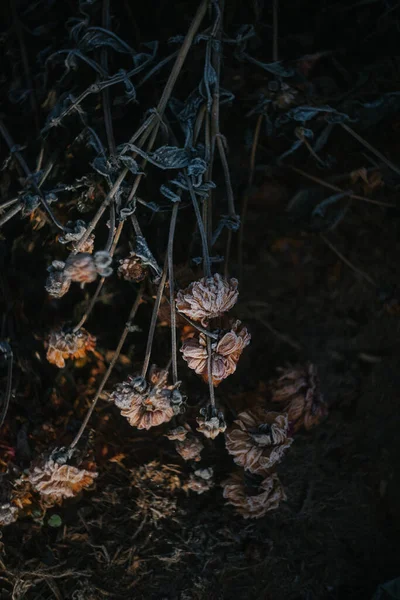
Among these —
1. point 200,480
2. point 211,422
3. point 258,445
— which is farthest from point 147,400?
point 200,480

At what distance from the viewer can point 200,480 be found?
3.92 feet

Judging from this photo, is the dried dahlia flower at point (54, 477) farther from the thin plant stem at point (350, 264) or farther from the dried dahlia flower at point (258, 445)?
the thin plant stem at point (350, 264)

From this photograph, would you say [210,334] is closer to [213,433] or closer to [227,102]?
[213,433]

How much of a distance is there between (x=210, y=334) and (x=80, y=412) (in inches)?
19.3

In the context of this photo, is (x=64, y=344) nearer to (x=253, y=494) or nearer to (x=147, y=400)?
(x=147, y=400)

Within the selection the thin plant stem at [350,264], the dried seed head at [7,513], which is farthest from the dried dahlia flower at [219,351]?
the thin plant stem at [350,264]

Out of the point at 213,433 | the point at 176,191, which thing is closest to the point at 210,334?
the point at 213,433

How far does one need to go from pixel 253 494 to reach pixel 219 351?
0.38 metres

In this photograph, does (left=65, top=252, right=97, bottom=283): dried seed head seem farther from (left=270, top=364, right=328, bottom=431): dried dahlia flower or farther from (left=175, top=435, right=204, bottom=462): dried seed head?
(left=270, top=364, right=328, bottom=431): dried dahlia flower

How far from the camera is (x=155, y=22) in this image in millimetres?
1233

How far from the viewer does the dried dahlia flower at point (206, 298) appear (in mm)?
854

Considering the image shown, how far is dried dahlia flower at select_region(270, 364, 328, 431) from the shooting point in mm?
1244

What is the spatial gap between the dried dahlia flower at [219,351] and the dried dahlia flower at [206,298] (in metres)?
0.04

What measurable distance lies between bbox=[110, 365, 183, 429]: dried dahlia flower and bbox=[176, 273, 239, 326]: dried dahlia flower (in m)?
0.11
